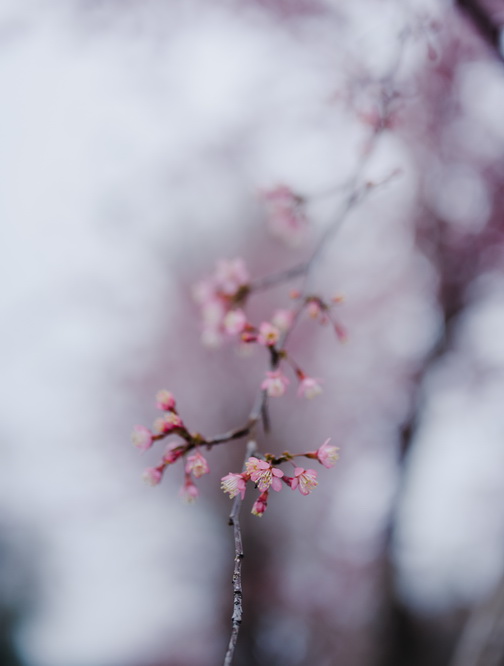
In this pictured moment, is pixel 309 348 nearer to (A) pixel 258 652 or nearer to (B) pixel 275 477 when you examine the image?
(A) pixel 258 652

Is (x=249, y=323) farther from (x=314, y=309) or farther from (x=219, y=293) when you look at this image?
(x=219, y=293)

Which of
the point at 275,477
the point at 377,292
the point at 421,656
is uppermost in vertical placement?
the point at 377,292

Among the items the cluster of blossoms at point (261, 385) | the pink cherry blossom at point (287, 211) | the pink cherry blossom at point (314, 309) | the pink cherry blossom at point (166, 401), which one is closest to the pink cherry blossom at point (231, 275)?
the cluster of blossoms at point (261, 385)

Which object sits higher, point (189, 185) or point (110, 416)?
point (189, 185)

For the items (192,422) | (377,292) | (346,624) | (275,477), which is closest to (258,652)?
(346,624)

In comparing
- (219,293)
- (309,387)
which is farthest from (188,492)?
(219,293)

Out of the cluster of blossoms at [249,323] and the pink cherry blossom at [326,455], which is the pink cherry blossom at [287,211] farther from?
the pink cherry blossom at [326,455]
